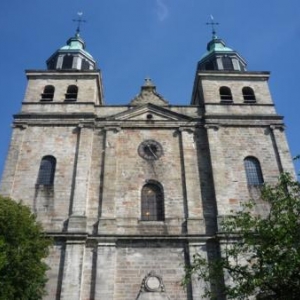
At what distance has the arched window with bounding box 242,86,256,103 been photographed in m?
25.0

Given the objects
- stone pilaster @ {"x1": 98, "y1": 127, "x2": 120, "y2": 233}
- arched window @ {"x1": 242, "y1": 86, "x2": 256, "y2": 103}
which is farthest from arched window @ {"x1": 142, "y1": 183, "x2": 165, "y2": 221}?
arched window @ {"x1": 242, "y1": 86, "x2": 256, "y2": 103}

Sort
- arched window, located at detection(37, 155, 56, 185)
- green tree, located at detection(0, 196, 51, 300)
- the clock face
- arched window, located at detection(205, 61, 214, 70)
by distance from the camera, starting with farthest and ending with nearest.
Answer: arched window, located at detection(205, 61, 214, 70) → the clock face → arched window, located at detection(37, 155, 56, 185) → green tree, located at detection(0, 196, 51, 300)

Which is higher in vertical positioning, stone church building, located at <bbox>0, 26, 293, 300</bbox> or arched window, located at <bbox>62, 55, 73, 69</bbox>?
arched window, located at <bbox>62, 55, 73, 69</bbox>

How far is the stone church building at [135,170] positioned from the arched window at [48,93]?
0.07 meters

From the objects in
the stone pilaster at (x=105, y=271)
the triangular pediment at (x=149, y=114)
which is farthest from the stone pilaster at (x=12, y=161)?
the stone pilaster at (x=105, y=271)

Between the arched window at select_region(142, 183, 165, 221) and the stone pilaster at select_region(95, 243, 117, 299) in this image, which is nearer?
the stone pilaster at select_region(95, 243, 117, 299)

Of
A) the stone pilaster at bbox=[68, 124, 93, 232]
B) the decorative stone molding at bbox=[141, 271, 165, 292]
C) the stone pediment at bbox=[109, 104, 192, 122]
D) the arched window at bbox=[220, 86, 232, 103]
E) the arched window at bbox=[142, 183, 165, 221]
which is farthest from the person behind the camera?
the arched window at bbox=[220, 86, 232, 103]

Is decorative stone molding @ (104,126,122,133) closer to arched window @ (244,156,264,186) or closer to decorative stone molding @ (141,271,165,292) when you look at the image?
arched window @ (244,156,264,186)

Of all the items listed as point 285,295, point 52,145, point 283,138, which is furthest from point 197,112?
point 285,295

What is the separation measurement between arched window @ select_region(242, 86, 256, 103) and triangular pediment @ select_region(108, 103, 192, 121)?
13.4 feet

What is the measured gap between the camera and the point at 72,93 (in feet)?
82.3

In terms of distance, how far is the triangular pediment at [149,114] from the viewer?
23.5 meters

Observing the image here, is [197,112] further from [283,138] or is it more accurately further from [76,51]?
[76,51]

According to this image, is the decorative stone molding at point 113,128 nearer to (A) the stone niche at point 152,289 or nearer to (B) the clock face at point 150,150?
(B) the clock face at point 150,150
